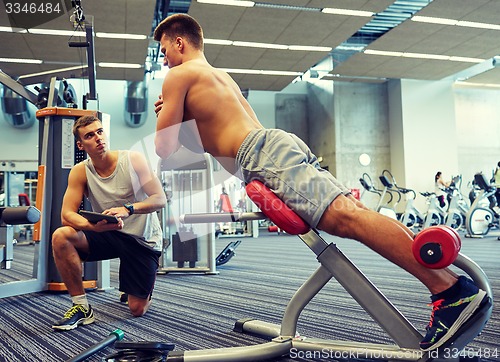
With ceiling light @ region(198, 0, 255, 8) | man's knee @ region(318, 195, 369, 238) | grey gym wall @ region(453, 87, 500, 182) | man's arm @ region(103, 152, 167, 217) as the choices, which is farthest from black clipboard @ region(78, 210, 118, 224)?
grey gym wall @ region(453, 87, 500, 182)

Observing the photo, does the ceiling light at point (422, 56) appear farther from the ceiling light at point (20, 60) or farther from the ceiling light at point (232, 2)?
the ceiling light at point (20, 60)

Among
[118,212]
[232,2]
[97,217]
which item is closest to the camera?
[97,217]

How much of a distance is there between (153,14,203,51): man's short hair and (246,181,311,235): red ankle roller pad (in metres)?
0.65

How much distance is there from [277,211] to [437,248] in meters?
0.43

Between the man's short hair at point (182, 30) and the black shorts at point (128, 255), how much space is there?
1.15 metres

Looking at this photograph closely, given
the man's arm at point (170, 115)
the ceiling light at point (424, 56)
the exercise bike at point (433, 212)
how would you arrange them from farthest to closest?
the ceiling light at point (424, 56) → the exercise bike at point (433, 212) → the man's arm at point (170, 115)

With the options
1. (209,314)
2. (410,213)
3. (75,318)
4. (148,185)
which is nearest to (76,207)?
(148,185)

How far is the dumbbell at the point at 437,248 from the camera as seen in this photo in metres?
1.10

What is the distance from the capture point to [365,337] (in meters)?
1.81

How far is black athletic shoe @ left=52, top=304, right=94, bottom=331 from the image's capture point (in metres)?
2.06

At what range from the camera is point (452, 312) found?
1174 millimetres

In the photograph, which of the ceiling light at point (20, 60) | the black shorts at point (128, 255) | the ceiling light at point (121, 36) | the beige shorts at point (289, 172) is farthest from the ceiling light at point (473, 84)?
the beige shorts at point (289, 172)

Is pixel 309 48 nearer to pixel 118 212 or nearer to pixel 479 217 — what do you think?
pixel 479 217

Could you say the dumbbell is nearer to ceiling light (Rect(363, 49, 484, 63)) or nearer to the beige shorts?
the beige shorts
